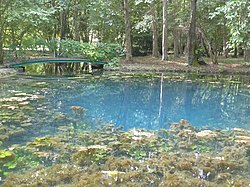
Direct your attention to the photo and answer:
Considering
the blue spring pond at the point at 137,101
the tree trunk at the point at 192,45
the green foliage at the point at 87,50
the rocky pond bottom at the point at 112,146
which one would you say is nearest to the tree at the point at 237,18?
the blue spring pond at the point at 137,101

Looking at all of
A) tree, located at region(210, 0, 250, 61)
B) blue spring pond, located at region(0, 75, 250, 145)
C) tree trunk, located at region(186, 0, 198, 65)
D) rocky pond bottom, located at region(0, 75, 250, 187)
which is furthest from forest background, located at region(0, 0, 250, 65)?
rocky pond bottom, located at region(0, 75, 250, 187)

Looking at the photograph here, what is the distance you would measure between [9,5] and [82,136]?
1036cm

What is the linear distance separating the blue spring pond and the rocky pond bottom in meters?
0.04

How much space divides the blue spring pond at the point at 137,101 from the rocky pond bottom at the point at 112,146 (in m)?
0.04

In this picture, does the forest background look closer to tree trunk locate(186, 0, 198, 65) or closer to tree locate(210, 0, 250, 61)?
tree trunk locate(186, 0, 198, 65)

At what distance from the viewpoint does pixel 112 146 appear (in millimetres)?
4293

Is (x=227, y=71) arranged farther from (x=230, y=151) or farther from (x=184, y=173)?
(x=184, y=173)

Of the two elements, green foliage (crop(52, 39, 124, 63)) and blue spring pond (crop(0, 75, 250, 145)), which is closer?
blue spring pond (crop(0, 75, 250, 145))

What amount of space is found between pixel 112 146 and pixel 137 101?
4547 millimetres

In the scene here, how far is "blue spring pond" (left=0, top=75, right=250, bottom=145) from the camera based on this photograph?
6133 mm

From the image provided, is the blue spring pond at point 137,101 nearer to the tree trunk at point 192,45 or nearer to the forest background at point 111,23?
the forest background at point 111,23

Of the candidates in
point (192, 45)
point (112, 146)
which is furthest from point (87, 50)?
point (112, 146)

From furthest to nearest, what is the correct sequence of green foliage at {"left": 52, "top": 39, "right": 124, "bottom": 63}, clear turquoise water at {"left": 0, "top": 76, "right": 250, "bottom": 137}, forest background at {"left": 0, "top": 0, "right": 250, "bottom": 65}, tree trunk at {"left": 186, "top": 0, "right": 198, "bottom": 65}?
1. green foliage at {"left": 52, "top": 39, "right": 124, "bottom": 63}
2. tree trunk at {"left": 186, "top": 0, "right": 198, "bottom": 65}
3. forest background at {"left": 0, "top": 0, "right": 250, "bottom": 65}
4. clear turquoise water at {"left": 0, "top": 76, "right": 250, "bottom": 137}

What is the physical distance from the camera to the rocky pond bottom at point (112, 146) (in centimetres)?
323
